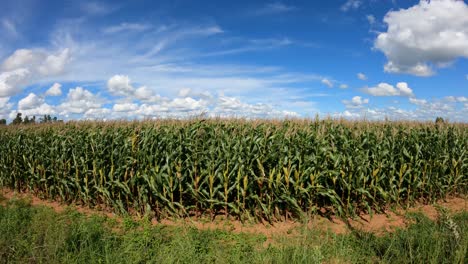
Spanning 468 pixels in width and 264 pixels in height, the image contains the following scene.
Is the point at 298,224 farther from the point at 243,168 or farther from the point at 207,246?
the point at 207,246

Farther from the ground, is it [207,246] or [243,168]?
[243,168]

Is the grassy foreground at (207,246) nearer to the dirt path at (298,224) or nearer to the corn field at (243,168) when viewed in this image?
the dirt path at (298,224)

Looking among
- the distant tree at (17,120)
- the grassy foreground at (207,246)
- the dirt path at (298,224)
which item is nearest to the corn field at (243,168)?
the dirt path at (298,224)

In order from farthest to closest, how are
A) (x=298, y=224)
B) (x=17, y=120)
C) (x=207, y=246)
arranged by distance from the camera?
(x=17, y=120), (x=298, y=224), (x=207, y=246)

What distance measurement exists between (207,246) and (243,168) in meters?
1.95

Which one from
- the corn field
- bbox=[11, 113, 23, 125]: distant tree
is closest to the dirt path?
the corn field

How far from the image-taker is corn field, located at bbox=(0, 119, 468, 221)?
675 cm

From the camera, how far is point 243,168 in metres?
6.67

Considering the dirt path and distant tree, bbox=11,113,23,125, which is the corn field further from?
distant tree, bbox=11,113,23,125

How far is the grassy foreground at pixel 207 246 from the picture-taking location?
422cm

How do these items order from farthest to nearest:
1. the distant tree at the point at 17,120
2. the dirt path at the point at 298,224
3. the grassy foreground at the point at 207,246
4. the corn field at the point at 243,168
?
the distant tree at the point at 17,120 → the corn field at the point at 243,168 → the dirt path at the point at 298,224 → the grassy foreground at the point at 207,246

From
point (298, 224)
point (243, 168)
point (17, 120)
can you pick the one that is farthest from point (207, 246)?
point (17, 120)

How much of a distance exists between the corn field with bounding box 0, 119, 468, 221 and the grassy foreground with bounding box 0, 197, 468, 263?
939mm

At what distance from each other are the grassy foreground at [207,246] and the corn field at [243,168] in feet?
3.08
